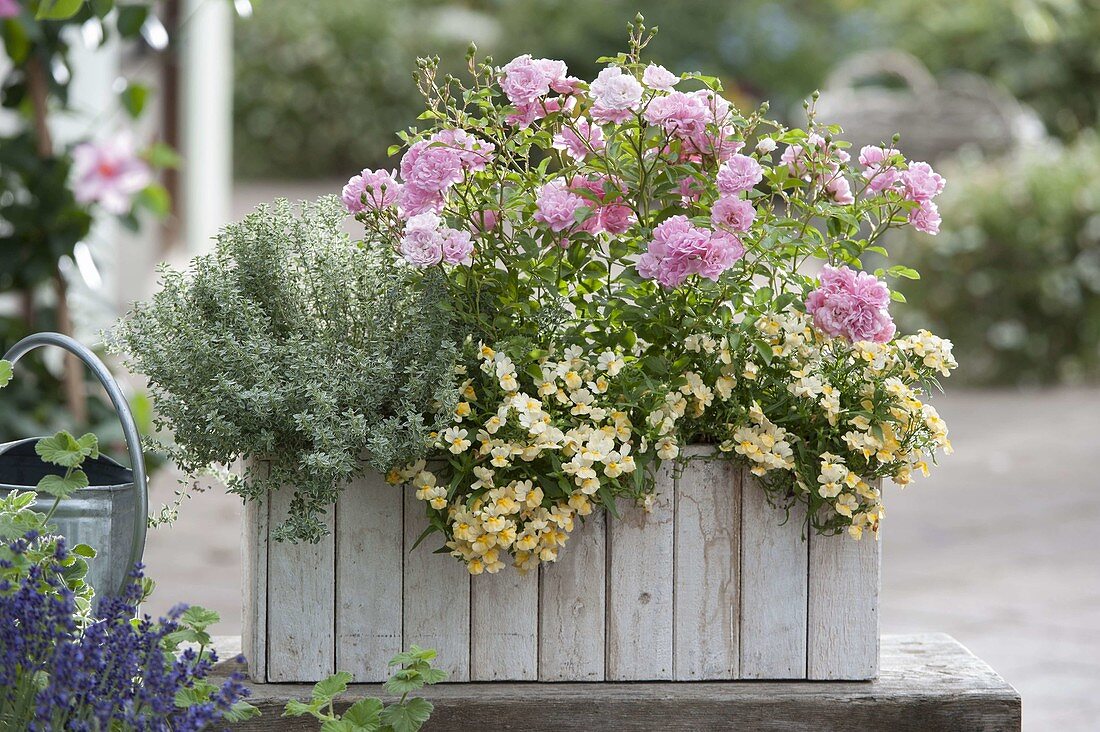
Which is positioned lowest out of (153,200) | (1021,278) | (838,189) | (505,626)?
(505,626)

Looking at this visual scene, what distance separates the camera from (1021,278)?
695cm

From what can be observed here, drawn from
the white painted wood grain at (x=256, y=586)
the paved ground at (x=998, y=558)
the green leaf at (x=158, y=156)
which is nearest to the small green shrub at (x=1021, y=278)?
the paved ground at (x=998, y=558)

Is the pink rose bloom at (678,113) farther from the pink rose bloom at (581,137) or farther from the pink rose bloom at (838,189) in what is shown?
the pink rose bloom at (838,189)

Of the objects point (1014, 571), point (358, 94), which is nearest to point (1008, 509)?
point (1014, 571)

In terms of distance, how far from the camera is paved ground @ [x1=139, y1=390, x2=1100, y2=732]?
3.41 meters

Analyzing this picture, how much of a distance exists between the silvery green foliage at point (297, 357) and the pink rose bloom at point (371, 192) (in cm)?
5

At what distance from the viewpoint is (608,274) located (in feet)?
5.40

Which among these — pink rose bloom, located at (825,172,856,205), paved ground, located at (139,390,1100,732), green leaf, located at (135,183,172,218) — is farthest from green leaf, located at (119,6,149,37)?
pink rose bloom, located at (825,172,856,205)

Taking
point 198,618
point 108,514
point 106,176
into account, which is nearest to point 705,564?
point 198,618

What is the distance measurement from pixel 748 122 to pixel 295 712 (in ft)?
2.71

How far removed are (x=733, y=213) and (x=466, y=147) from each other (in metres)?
0.31

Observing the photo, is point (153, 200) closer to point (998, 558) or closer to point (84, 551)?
point (84, 551)

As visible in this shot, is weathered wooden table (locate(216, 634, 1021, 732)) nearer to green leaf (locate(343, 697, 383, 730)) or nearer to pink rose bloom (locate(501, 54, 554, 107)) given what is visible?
green leaf (locate(343, 697, 383, 730))

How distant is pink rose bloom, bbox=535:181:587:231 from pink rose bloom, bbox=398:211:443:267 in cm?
12
